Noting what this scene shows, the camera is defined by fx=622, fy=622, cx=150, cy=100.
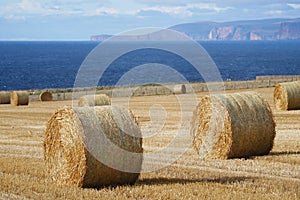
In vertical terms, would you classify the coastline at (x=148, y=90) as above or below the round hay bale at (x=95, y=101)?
below

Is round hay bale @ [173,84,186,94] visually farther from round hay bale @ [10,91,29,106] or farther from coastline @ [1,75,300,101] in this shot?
round hay bale @ [10,91,29,106]

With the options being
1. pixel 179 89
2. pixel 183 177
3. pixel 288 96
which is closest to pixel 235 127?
pixel 183 177

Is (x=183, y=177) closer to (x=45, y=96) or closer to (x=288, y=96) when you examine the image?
(x=288, y=96)

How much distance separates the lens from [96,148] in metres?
10.2

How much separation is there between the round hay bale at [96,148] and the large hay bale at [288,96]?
55.4ft

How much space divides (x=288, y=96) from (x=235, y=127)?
1326 centimetres

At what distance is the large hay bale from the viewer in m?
26.6

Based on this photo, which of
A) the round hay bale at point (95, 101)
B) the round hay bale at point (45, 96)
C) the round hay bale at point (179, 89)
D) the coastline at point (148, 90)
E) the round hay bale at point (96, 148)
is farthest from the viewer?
the round hay bale at point (179, 89)

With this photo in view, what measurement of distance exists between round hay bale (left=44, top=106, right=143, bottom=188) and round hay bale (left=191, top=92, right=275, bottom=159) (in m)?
3.83

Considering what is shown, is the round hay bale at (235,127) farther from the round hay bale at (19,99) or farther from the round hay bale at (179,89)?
the round hay bale at (179,89)

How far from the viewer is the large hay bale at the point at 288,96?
26.6m

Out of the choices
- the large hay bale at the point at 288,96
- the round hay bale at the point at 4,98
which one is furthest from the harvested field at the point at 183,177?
the round hay bale at the point at 4,98

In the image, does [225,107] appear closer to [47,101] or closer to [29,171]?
[29,171]

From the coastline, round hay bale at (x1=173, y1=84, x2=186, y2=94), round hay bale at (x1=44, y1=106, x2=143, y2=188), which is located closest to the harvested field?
round hay bale at (x1=44, y1=106, x2=143, y2=188)
